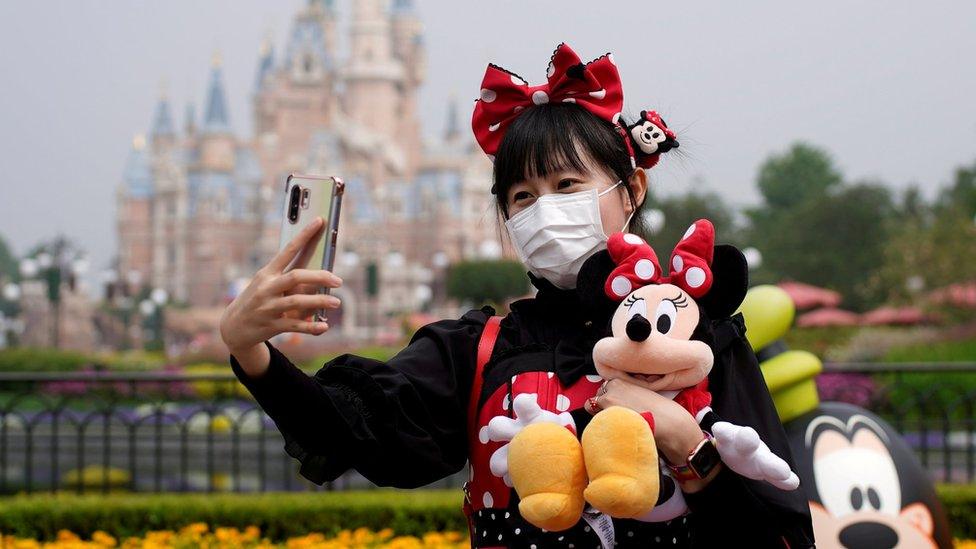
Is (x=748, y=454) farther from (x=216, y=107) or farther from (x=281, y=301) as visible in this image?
(x=216, y=107)

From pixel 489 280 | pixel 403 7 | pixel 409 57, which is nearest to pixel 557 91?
pixel 489 280

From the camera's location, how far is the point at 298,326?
1697mm

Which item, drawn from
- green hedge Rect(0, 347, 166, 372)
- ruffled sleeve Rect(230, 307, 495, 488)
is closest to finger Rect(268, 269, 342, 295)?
ruffled sleeve Rect(230, 307, 495, 488)

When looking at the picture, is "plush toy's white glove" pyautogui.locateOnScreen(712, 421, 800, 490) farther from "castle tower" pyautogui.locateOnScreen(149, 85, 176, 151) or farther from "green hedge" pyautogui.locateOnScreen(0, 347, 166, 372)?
"castle tower" pyautogui.locateOnScreen(149, 85, 176, 151)

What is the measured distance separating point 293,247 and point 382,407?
1.19 ft

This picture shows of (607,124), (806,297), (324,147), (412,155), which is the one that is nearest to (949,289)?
(806,297)

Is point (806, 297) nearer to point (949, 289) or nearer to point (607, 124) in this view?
point (949, 289)

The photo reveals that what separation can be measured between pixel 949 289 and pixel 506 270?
17412mm

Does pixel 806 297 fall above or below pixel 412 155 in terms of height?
below

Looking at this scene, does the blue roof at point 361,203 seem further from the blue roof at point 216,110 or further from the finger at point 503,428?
the finger at point 503,428

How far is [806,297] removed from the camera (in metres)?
28.9

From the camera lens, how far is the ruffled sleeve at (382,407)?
6.08 ft

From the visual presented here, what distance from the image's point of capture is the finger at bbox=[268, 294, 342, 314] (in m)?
1.68


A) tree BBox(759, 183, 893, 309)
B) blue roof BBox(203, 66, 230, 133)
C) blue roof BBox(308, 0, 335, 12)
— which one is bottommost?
tree BBox(759, 183, 893, 309)
